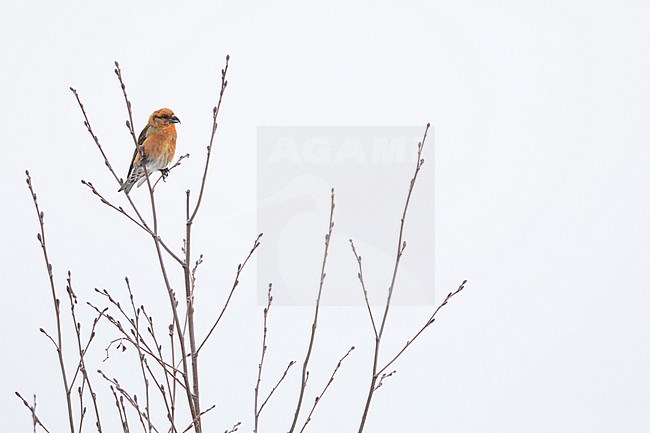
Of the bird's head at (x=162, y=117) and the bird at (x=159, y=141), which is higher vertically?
the bird's head at (x=162, y=117)

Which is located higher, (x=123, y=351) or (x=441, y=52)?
(x=441, y=52)

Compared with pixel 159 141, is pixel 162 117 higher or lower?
higher

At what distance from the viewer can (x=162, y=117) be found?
3457mm

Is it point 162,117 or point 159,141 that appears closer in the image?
point 159,141

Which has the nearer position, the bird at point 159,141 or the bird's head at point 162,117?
the bird at point 159,141

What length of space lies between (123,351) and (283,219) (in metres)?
12.6

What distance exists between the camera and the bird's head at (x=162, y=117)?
11.3ft

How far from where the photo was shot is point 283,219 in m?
14.3

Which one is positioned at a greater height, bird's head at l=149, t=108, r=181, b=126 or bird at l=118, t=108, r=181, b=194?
bird's head at l=149, t=108, r=181, b=126

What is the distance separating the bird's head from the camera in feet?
11.3

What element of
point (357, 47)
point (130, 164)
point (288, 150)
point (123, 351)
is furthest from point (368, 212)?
point (357, 47)

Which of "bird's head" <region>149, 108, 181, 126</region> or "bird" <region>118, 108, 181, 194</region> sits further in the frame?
"bird's head" <region>149, 108, 181, 126</region>

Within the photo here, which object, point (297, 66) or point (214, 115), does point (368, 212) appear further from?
point (297, 66)

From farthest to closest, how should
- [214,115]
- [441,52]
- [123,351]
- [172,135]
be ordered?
[441,52] → [172,135] → [123,351] → [214,115]
